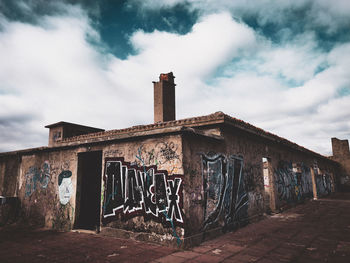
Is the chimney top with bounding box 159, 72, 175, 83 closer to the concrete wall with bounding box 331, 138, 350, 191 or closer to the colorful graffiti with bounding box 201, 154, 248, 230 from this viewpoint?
the colorful graffiti with bounding box 201, 154, 248, 230

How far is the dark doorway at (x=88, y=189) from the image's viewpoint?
782 cm

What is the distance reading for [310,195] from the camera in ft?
50.2

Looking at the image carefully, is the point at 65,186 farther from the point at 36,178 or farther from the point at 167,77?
the point at 167,77

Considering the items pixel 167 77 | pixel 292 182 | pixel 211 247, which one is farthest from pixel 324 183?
pixel 211 247

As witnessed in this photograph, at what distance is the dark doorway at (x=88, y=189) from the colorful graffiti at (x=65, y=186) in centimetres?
38

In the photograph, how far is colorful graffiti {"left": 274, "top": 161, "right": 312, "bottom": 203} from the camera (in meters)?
10.9

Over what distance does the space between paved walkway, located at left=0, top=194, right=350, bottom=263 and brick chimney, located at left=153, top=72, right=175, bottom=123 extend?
339 inches

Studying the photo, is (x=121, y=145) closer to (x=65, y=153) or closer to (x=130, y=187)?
(x=130, y=187)

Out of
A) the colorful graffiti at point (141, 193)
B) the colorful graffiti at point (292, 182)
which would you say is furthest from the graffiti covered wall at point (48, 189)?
the colorful graffiti at point (292, 182)

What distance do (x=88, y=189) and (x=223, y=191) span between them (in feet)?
16.6

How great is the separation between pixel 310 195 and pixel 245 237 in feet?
39.0

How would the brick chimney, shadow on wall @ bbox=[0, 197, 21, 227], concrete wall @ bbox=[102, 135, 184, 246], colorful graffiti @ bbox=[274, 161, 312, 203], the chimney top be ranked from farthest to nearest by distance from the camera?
the chimney top → the brick chimney → colorful graffiti @ bbox=[274, 161, 312, 203] → shadow on wall @ bbox=[0, 197, 21, 227] → concrete wall @ bbox=[102, 135, 184, 246]

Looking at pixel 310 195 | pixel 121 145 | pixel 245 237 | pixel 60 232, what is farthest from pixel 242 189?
pixel 310 195

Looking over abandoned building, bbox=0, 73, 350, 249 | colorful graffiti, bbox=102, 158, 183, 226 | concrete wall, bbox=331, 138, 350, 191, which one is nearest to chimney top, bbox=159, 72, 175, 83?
abandoned building, bbox=0, 73, 350, 249
